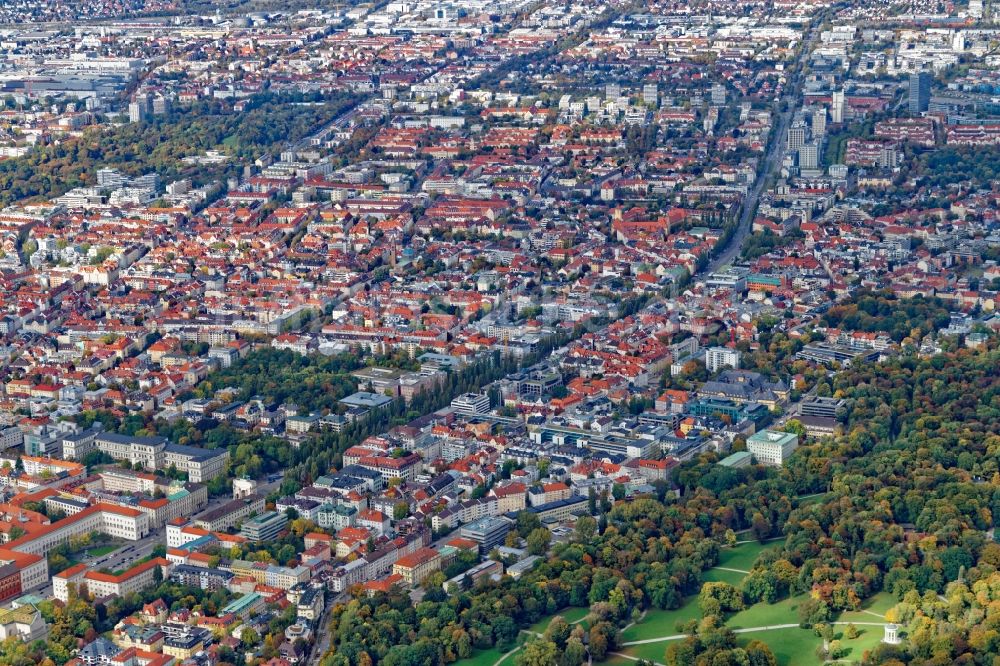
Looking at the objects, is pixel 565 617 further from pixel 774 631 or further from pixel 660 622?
pixel 774 631

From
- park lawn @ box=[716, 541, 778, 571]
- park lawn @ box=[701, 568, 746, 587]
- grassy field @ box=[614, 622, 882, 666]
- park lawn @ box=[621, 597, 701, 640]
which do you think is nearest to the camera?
grassy field @ box=[614, 622, 882, 666]

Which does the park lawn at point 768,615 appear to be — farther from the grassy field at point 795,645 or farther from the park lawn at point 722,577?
the park lawn at point 722,577

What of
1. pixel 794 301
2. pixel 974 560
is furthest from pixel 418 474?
pixel 794 301

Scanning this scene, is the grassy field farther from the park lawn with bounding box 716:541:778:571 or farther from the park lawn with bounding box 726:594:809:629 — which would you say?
the park lawn with bounding box 716:541:778:571

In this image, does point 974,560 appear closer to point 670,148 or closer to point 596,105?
point 670,148

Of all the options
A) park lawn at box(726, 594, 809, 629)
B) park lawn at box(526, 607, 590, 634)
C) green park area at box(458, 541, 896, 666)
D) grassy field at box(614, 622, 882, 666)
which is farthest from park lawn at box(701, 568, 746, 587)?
park lawn at box(526, 607, 590, 634)

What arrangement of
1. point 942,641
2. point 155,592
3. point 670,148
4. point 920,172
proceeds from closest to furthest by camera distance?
point 942,641, point 155,592, point 920,172, point 670,148
